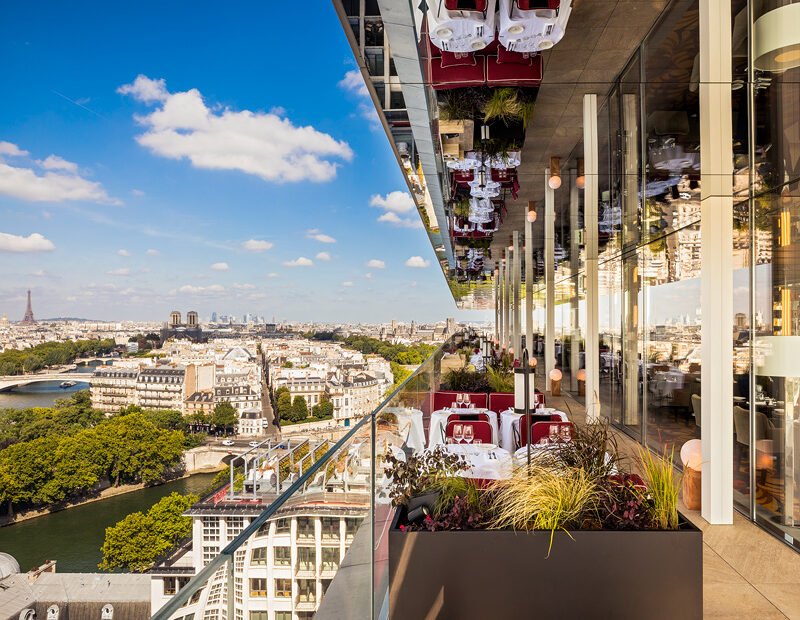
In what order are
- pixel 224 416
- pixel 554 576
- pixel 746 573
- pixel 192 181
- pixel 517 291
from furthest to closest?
pixel 192 181, pixel 224 416, pixel 517 291, pixel 746 573, pixel 554 576

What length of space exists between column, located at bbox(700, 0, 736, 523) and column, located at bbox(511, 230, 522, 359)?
1151 cm

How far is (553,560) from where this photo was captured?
2332mm

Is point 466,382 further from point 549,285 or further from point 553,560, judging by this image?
point 553,560

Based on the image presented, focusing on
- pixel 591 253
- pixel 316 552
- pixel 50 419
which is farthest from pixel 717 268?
pixel 50 419

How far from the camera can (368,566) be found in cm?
265

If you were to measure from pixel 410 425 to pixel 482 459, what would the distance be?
949 mm

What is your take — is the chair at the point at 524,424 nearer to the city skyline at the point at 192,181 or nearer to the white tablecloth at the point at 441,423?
the white tablecloth at the point at 441,423

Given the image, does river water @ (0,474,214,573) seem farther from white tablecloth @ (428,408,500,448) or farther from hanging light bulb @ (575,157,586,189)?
hanging light bulb @ (575,157,586,189)

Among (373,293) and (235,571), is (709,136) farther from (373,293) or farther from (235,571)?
(373,293)

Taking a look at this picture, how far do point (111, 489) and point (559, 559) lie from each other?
2802 centimetres

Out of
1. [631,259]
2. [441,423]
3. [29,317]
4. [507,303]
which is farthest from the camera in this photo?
[29,317]

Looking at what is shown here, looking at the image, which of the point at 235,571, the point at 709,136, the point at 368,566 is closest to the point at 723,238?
the point at 709,136

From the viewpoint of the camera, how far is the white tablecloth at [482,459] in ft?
13.3

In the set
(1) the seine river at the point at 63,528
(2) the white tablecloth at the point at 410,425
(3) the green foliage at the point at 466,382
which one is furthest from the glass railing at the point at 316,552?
(1) the seine river at the point at 63,528
